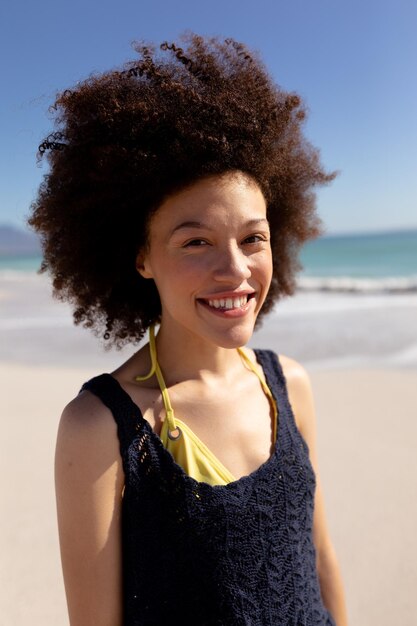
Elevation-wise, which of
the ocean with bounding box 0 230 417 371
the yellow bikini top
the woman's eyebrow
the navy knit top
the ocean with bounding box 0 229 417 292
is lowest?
the navy knit top

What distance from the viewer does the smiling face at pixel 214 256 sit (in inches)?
58.2

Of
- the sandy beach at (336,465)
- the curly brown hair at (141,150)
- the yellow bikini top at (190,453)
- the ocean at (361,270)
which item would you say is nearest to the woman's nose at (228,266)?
the curly brown hair at (141,150)

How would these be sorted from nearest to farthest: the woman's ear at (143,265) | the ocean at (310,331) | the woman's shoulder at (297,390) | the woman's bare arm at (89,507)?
the woman's bare arm at (89,507) → the woman's ear at (143,265) → the woman's shoulder at (297,390) → the ocean at (310,331)

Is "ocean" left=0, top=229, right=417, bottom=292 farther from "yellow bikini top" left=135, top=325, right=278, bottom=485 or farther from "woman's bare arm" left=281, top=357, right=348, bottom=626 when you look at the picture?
"yellow bikini top" left=135, top=325, right=278, bottom=485

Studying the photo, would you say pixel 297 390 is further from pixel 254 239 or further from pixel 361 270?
pixel 361 270

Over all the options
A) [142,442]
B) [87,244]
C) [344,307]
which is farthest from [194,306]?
[344,307]

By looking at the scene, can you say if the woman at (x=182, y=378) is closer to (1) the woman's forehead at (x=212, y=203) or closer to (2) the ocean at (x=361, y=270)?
(1) the woman's forehead at (x=212, y=203)

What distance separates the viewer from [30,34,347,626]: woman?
1433 mm

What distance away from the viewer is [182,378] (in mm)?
1672

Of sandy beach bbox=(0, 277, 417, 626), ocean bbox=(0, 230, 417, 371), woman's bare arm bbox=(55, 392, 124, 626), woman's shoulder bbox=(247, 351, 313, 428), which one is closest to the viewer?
woman's bare arm bbox=(55, 392, 124, 626)

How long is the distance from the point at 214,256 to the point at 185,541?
2.24 ft

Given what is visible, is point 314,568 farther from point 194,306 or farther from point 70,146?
point 70,146

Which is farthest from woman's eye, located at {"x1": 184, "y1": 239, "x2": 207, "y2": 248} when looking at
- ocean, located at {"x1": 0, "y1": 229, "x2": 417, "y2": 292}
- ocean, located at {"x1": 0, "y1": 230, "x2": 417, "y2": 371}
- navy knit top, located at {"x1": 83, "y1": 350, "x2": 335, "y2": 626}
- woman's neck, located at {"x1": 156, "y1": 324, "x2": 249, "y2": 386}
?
ocean, located at {"x1": 0, "y1": 229, "x2": 417, "y2": 292}

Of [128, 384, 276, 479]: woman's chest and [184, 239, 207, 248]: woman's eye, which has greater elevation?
[184, 239, 207, 248]: woman's eye
